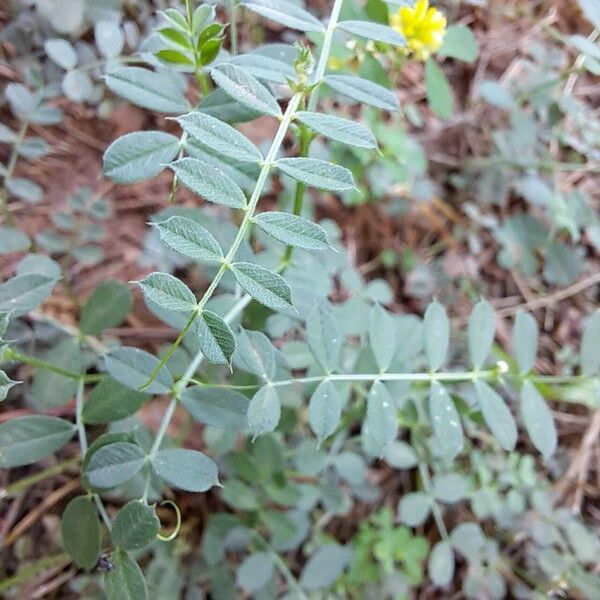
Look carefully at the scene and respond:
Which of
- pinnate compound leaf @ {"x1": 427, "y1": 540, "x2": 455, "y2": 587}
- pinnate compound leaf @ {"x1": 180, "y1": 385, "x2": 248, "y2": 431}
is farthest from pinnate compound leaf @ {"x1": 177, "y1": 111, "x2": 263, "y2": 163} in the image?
pinnate compound leaf @ {"x1": 427, "y1": 540, "x2": 455, "y2": 587}


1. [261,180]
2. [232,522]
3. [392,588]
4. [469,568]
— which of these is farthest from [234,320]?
[469,568]

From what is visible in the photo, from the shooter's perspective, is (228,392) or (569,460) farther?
(569,460)

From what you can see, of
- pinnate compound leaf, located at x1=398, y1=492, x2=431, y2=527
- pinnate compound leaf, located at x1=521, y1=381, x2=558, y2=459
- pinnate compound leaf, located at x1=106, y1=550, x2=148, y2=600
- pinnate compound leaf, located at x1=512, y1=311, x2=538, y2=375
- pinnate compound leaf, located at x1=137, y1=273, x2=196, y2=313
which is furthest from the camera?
pinnate compound leaf, located at x1=398, y1=492, x2=431, y2=527

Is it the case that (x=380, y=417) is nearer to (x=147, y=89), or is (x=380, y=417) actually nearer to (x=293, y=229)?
(x=293, y=229)

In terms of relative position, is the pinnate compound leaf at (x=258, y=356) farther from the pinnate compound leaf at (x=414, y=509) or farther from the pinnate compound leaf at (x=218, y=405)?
the pinnate compound leaf at (x=414, y=509)

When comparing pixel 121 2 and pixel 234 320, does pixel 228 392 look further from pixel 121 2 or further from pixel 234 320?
pixel 121 2

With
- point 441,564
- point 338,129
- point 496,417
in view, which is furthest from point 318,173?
point 441,564

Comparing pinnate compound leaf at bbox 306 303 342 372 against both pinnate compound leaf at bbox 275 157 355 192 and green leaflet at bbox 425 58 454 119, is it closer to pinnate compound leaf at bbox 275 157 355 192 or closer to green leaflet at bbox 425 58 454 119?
pinnate compound leaf at bbox 275 157 355 192
